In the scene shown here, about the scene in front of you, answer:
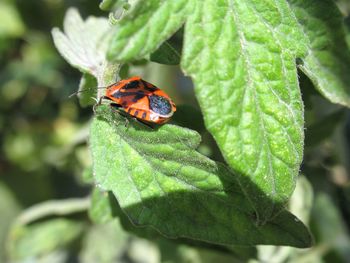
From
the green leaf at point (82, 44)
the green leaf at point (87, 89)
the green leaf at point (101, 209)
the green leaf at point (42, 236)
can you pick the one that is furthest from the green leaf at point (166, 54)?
the green leaf at point (42, 236)

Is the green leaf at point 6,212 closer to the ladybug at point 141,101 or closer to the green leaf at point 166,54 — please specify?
the ladybug at point 141,101

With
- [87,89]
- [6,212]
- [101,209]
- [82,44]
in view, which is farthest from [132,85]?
[6,212]

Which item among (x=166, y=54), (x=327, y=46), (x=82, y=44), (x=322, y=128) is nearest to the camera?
(x=166, y=54)

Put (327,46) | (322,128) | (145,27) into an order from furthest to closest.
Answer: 1. (322,128)
2. (327,46)
3. (145,27)

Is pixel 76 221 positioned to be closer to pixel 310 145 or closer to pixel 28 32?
pixel 310 145

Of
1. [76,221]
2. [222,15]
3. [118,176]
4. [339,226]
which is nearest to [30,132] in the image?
[76,221]

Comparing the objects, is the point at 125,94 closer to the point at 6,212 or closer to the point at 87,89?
the point at 87,89
